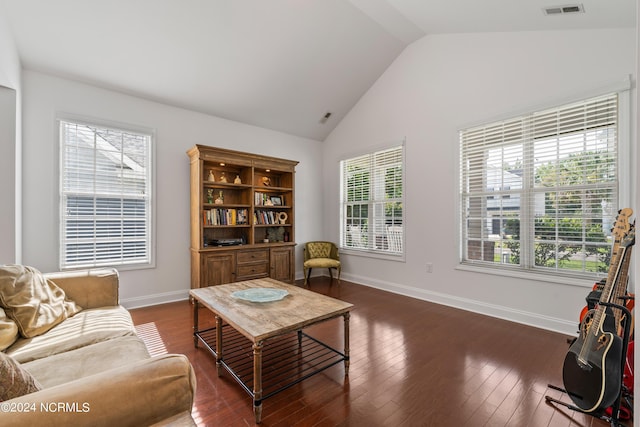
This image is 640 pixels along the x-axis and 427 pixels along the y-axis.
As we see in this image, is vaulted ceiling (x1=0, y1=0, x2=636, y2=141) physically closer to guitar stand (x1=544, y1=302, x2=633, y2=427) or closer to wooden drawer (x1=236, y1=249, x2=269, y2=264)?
wooden drawer (x1=236, y1=249, x2=269, y2=264)

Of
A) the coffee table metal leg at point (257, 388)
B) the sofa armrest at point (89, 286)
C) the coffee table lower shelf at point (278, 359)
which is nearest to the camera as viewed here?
the coffee table metal leg at point (257, 388)

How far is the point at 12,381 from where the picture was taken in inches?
36.1

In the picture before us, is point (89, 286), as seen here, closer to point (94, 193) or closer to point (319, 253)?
point (94, 193)

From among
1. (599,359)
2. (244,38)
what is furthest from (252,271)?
(599,359)

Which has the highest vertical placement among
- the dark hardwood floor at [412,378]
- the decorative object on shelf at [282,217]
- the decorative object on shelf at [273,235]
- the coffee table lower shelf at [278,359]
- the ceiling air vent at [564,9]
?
the ceiling air vent at [564,9]

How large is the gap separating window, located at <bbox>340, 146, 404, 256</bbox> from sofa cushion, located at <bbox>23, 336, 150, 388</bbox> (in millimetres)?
3670

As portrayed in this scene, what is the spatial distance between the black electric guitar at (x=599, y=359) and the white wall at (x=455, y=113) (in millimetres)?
1400

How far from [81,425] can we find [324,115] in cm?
500

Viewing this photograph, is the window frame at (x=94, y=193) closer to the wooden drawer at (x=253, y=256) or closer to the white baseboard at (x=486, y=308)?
the wooden drawer at (x=253, y=256)

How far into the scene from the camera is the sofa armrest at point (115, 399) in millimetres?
829

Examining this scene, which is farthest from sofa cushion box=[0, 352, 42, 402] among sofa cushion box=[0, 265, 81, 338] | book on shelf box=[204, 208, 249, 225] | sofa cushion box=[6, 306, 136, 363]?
book on shelf box=[204, 208, 249, 225]

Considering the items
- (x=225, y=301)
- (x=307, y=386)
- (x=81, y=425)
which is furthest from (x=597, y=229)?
(x=81, y=425)

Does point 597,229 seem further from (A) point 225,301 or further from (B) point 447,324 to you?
(A) point 225,301

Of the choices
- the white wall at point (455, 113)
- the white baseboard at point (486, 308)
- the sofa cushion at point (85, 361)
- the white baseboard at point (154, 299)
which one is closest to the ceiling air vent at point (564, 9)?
the white wall at point (455, 113)
